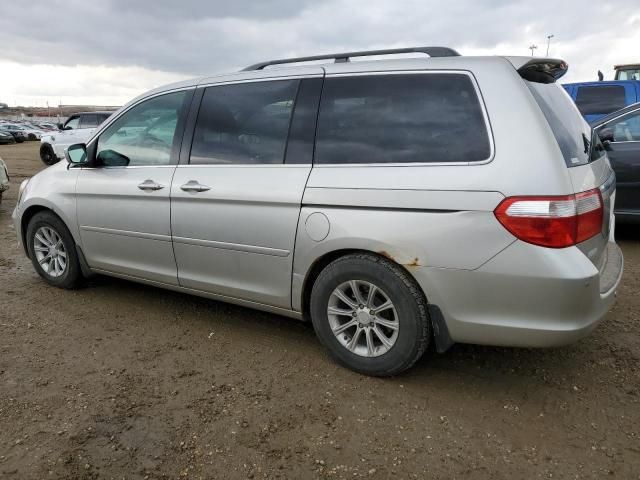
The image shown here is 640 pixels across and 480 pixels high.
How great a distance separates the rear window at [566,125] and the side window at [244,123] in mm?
1471

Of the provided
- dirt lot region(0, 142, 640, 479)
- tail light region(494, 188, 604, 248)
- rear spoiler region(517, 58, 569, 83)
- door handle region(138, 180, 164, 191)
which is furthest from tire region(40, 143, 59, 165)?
tail light region(494, 188, 604, 248)

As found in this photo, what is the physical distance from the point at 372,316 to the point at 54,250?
315 cm

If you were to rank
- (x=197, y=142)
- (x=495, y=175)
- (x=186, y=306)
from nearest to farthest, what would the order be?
(x=495, y=175) → (x=197, y=142) → (x=186, y=306)

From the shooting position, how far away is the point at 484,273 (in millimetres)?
2580

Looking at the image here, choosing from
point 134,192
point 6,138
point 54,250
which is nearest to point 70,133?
point 54,250

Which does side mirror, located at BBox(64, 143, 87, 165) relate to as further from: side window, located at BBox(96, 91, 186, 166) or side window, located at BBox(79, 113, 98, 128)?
side window, located at BBox(79, 113, 98, 128)

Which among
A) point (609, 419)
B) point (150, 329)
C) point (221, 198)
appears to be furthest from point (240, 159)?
point (609, 419)

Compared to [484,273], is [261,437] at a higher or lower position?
lower

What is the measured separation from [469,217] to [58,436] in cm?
231

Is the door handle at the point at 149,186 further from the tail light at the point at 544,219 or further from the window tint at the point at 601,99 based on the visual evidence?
the window tint at the point at 601,99

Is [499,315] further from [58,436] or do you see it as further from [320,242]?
[58,436]

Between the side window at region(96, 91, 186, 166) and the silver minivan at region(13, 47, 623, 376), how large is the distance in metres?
0.02

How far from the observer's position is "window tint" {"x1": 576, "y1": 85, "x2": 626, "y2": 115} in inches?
362

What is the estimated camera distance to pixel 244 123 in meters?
3.47
